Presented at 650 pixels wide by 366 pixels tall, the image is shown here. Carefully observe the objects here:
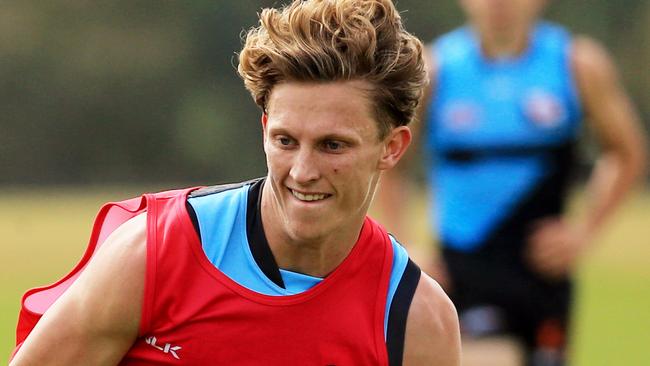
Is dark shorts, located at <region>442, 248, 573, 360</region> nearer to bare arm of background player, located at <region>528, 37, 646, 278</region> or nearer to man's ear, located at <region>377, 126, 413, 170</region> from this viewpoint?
bare arm of background player, located at <region>528, 37, 646, 278</region>

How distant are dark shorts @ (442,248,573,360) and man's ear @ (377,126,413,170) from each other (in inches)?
119

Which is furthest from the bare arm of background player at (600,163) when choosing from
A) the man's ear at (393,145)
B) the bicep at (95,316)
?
the bicep at (95,316)

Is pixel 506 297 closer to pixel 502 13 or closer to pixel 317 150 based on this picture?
pixel 502 13

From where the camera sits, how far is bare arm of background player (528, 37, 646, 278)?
6676 millimetres

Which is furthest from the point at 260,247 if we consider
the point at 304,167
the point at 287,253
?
the point at 304,167

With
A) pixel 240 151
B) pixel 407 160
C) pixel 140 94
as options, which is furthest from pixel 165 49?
pixel 407 160

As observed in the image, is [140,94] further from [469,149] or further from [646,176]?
[469,149]

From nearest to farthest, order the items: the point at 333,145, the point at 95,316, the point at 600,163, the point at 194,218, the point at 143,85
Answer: the point at 95,316 → the point at 333,145 → the point at 194,218 → the point at 600,163 → the point at 143,85

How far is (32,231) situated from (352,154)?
1898 centimetres

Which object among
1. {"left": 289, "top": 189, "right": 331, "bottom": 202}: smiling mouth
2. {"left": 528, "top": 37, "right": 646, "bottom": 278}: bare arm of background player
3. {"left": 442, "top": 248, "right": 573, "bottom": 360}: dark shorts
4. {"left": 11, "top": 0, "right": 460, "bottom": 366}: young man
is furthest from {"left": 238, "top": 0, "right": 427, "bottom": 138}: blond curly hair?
{"left": 442, "top": 248, "right": 573, "bottom": 360}: dark shorts

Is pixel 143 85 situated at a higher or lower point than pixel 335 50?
higher

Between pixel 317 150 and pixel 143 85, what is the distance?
83.1 feet

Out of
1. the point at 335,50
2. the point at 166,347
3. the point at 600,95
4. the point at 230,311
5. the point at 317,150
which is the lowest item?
the point at 166,347

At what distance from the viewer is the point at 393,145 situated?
386 cm
